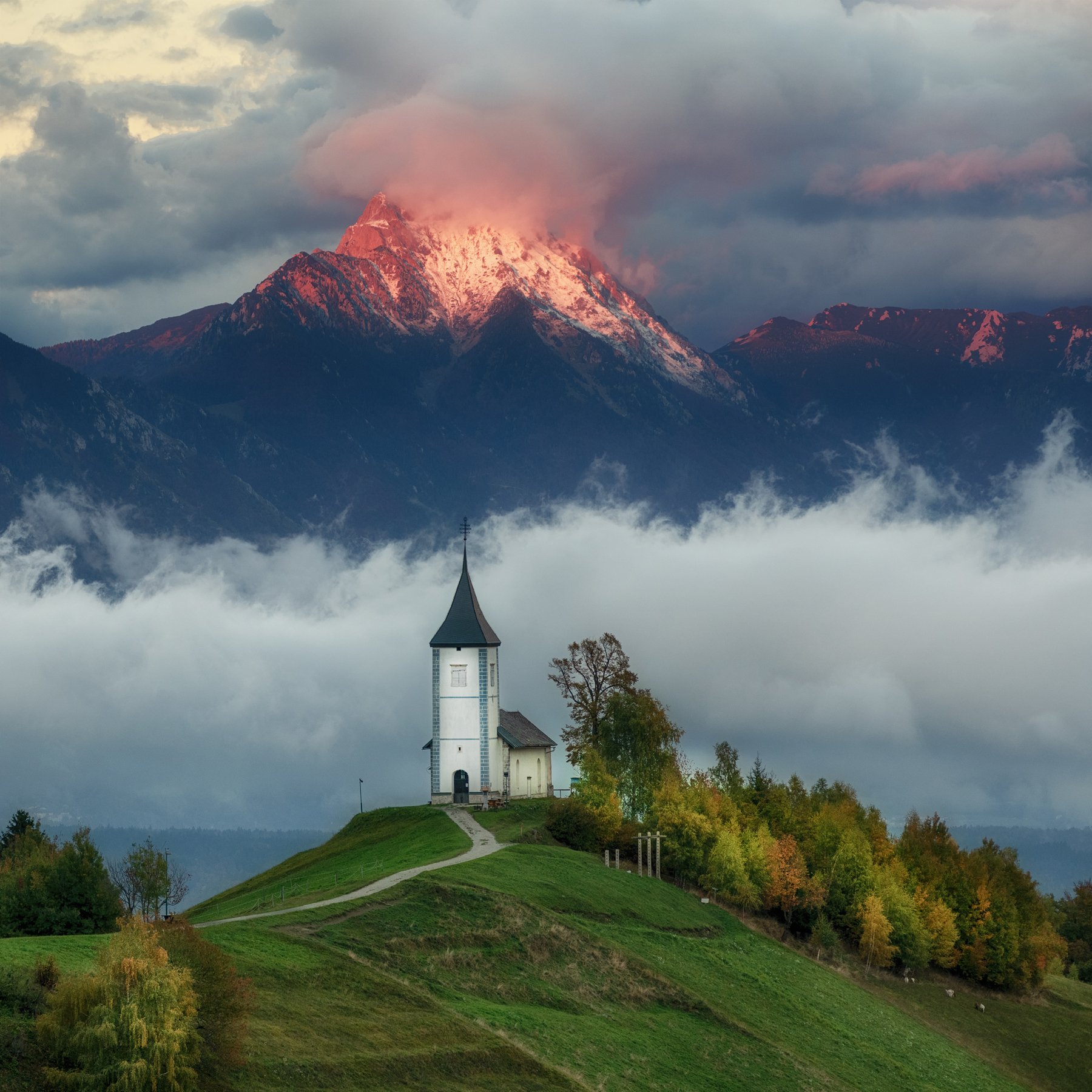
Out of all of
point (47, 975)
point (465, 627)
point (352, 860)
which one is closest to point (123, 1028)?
point (47, 975)

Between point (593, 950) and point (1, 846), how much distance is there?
42973 mm

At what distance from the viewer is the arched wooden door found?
11162cm

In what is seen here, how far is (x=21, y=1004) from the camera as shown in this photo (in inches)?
1484

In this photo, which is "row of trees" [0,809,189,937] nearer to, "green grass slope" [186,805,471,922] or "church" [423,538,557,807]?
"green grass slope" [186,805,471,922]

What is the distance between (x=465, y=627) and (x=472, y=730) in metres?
8.29

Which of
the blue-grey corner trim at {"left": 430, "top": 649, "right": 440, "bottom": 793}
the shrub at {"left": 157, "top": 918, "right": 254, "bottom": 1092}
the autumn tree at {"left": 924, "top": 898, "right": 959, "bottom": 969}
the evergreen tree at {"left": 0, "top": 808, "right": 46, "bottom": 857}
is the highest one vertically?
the blue-grey corner trim at {"left": 430, "top": 649, "right": 440, "bottom": 793}

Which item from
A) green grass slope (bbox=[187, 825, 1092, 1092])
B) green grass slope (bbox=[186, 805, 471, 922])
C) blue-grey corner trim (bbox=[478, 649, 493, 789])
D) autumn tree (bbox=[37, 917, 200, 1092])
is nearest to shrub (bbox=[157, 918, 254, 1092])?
green grass slope (bbox=[187, 825, 1092, 1092])

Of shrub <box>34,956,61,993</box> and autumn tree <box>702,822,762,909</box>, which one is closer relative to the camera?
shrub <box>34,956,61,993</box>

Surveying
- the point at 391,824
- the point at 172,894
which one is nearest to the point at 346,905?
the point at 172,894

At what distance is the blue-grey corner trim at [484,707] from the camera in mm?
112188

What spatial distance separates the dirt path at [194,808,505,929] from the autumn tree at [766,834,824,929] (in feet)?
61.9

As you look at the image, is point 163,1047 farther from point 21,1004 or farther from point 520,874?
point 520,874

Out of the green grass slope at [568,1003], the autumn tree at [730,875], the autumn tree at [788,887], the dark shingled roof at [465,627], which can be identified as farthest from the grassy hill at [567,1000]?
the dark shingled roof at [465,627]

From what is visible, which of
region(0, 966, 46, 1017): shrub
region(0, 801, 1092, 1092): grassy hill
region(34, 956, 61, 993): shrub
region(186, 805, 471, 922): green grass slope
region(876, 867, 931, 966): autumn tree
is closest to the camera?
region(0, 966, 46, 1017): shrub
